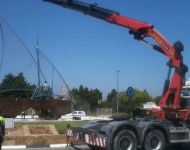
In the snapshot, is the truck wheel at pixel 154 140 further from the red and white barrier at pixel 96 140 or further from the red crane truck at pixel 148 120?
the red and white barrier at pixel 96 140

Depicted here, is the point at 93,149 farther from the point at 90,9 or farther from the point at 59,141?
the point at 90,9

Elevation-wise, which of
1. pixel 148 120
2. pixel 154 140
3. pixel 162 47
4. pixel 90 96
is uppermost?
pixel 90 96

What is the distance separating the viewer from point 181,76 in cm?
1886

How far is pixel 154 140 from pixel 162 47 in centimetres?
471

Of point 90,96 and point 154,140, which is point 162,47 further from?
point 90,96

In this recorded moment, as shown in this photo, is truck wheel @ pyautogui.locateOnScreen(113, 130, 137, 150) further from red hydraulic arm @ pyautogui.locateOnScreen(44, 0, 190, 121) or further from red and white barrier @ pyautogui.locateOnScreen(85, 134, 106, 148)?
red hydraulic arm @ pyautogui.locateOnScreen(44, 0, 190, 121)

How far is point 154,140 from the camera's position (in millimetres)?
16422

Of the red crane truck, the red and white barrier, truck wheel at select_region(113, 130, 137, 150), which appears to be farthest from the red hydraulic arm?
the red and white barrier

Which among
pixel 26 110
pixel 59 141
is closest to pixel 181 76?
pixel 59 141

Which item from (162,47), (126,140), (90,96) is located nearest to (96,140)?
(126,140)

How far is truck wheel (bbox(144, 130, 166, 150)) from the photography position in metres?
16.2

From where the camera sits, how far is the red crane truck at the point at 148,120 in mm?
15758

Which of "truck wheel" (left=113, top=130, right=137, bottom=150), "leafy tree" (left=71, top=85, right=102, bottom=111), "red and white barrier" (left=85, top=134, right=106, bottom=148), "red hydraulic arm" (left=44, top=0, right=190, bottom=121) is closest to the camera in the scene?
"red and white barrier" (left=85, top=134, right=106, bottom=148)

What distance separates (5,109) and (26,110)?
4.77 m
